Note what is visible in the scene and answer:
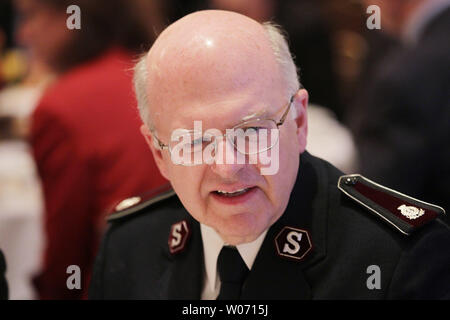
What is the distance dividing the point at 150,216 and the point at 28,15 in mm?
1178

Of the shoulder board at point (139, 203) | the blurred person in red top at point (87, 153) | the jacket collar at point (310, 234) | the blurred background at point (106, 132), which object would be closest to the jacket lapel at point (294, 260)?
the jacket collar at point (310, 234)

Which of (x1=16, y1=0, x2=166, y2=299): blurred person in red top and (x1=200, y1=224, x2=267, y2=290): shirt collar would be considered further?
(x1=16, y1=0, x2=166, y2=299): blurred person in red top

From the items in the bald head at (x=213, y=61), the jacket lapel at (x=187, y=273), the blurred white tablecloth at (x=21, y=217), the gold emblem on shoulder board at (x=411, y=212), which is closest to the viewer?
the bald head at (x=213, y=61)

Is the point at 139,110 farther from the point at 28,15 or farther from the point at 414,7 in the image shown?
the point at 414,7

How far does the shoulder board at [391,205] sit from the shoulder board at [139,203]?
35cm

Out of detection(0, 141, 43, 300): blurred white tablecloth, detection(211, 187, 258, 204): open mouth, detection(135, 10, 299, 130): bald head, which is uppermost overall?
detection(135, 10, 299, 130): bald head

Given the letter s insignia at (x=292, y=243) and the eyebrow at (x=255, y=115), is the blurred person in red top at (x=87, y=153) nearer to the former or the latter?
the letter s insignia at (x=292, y=243)

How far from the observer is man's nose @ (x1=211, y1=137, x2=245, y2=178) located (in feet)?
3.62

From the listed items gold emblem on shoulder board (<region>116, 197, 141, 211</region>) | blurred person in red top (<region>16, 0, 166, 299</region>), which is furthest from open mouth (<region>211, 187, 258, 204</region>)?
blurred person in red top (<region>16, 0, 166, 299</region>)

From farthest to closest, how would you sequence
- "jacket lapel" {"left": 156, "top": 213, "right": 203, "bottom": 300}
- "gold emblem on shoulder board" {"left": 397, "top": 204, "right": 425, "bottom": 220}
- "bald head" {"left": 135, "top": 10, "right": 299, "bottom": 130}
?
"jacket lapel" {"left": 156, "top": 213, "right": 203, "bottom": 300} < "gold emblem on shoulder board" {"left": 397, "top": 204, "right": 425, "bottom": 220} < "bald head" {"left": 135, "top": 10, "right": 299, "bottom": 130}

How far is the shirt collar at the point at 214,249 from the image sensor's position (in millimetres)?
1267

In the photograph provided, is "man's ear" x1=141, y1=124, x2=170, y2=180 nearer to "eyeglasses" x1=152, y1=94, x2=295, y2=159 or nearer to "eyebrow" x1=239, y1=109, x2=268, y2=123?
"eyeglasses" x1=152, y1=94, x2=295, y2=159

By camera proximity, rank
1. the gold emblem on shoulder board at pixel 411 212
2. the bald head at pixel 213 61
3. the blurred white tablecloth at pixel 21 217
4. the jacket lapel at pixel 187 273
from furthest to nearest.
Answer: the blurred white tablecloth at pixel 21 217
the jacket lapel at pixel 187 273
the gold emblem on shoulder board at pixel 411 212
the bald head at pixel 213 61

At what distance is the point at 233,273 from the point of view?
127 cm
